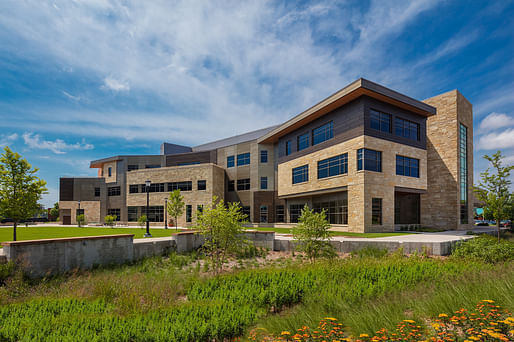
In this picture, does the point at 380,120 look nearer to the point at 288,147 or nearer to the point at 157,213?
the point at 288,147

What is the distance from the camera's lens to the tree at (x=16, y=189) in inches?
605

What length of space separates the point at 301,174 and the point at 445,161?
58.3ft

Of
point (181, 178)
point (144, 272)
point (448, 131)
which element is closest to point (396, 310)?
point (144, 272)

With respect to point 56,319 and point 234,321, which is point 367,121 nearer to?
point 234,321

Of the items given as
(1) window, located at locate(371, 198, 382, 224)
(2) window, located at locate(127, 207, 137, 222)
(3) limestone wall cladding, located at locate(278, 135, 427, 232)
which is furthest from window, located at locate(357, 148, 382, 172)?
(2) window, located at locate(127, 207, 137, 222)

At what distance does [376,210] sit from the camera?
2625 cm

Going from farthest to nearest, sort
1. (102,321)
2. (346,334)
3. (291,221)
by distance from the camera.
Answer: (291,221) < (102,321) < (346,334)

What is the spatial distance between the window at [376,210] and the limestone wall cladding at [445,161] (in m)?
11.6

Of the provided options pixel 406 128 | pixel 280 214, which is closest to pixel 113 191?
pixel 280 214

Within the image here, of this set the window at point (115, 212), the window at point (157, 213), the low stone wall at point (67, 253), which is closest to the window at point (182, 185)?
the window at point (157, 213)

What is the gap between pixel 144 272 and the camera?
12805mm

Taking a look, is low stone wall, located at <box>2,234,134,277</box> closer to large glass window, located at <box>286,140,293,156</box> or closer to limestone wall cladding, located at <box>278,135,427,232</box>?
limestone wall cladding, located at <box>278,135,427,232</box>

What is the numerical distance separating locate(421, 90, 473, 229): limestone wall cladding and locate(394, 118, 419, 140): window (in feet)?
24.6

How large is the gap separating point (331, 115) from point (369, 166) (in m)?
7.10
